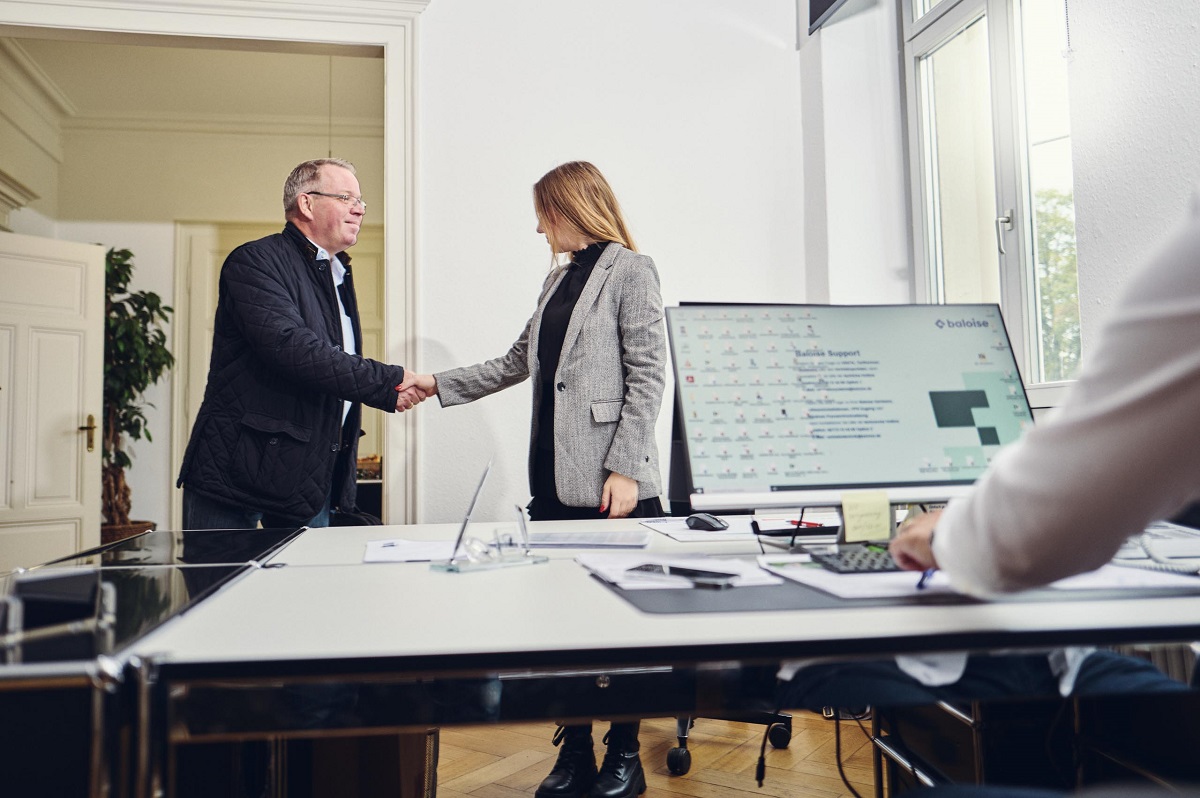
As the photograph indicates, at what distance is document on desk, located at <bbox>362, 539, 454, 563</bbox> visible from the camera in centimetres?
122

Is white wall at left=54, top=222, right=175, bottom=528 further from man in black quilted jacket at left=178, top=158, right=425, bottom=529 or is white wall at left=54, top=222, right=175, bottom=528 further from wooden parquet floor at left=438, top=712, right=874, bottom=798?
wooden parquet floor at left=438, top=712, right=874, bottom=798

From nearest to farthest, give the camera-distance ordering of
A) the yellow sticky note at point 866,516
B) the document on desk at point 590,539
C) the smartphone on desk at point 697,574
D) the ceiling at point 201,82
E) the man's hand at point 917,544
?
the man's hand at point 917,544
the smartphone on desk at point 697,574
the yellow sticky note at point 866,516
the document on desk at point 590,539
the ceiling at point 201,82

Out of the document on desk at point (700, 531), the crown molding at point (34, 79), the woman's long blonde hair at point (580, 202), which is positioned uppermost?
the crown molding at point (34, 79)

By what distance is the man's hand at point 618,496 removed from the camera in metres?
1.88

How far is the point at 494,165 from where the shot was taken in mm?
2859

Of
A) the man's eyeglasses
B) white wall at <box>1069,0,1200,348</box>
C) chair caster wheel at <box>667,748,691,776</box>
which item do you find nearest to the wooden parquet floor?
chair caster wheel at <box>667,748,691,776</box>

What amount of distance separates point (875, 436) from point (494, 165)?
2.01 meters

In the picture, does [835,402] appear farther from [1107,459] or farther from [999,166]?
[999,166]

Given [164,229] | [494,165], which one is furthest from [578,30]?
[164,229]

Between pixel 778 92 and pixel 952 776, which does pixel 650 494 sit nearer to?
pixel 952 776

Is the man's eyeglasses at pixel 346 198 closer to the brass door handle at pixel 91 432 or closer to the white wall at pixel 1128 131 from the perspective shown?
the white wall at pixel 1128 131

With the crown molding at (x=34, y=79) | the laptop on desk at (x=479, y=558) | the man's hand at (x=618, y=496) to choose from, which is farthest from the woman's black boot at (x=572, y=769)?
the crown molding at (x=34, y=79)

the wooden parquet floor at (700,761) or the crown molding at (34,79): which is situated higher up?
the crown molding at (34,79)

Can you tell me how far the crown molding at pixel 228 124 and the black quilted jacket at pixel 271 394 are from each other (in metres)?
3.47
